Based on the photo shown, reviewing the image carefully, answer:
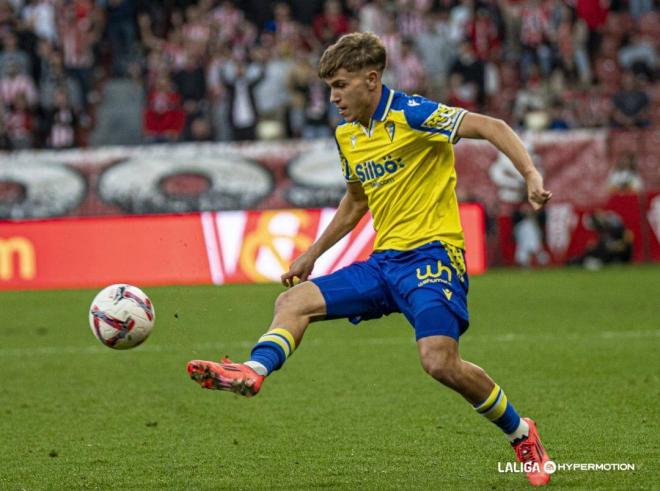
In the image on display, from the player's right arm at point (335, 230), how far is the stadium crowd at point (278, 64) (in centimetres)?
1411

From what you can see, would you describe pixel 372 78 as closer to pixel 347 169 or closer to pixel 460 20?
pixel 347 169

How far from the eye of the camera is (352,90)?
563 centimetres

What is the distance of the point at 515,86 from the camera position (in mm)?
21297

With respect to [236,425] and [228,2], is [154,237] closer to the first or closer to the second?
[228,2]

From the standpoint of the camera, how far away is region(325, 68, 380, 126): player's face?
5613 mm

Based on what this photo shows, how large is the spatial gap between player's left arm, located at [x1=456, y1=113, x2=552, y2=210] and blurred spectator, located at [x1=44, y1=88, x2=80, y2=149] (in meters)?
15.8

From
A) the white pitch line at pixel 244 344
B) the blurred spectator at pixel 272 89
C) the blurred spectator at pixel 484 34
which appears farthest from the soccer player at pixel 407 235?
the blurred spectator at pixel 484 34

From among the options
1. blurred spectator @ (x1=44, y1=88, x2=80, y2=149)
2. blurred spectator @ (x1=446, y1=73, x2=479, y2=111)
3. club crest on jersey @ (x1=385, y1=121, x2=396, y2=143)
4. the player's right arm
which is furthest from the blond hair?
blurred spectator @ (x1=44, y1=88, x2=80, y2=149)

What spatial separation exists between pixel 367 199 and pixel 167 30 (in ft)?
55.7

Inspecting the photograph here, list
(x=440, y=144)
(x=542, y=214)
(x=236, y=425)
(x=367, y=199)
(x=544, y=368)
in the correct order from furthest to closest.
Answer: (x=542, y=214) < (x=544, y=368) < (x=236, y=425) < (x=367, y=199) < (x=440, y=144)

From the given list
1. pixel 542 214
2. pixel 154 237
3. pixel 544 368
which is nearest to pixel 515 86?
pixel 542 214

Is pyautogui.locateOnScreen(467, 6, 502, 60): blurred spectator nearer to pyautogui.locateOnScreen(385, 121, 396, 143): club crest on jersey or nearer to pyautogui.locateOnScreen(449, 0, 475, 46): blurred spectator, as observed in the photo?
pyautogui.locateOnScreen(449, 0, 475, 46): blurred spectator

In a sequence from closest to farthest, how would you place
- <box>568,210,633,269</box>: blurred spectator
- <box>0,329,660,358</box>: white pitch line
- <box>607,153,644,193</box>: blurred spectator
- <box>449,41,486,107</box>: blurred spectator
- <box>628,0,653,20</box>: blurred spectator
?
<box>0,329,660,358</box>: white pitch line < <box>568,210,633,269</box>: blurred spectator < <box>607,153,644,193</box>: blurred spectator < <box>449,41,486,107</box>: blurred spectator < <box>628,0,653,20</box>: blurred spectator

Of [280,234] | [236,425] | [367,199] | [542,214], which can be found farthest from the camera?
[542,214]
